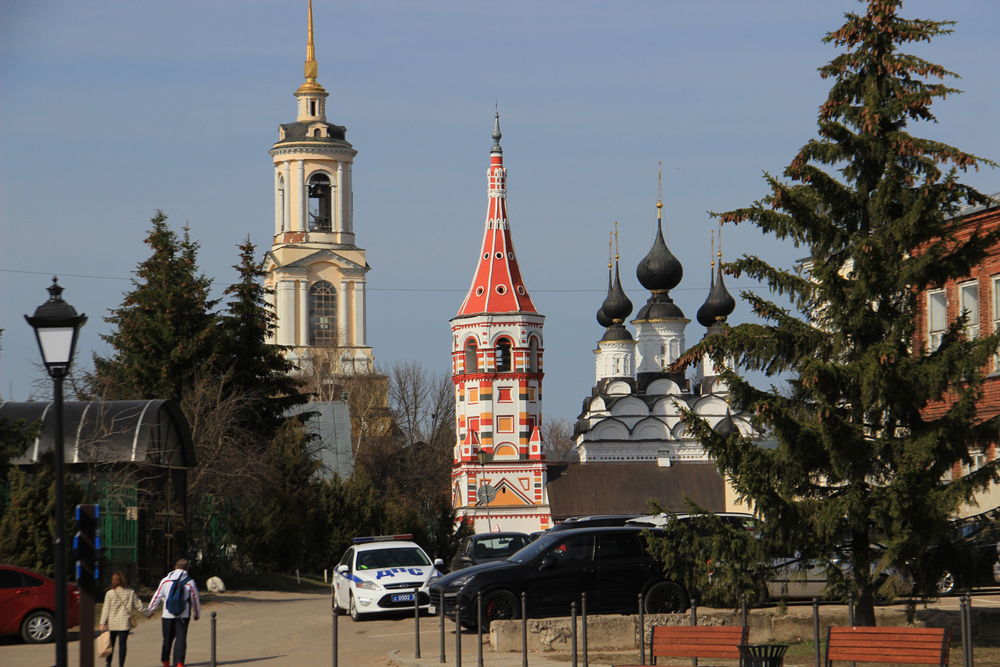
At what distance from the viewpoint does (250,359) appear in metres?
42.8

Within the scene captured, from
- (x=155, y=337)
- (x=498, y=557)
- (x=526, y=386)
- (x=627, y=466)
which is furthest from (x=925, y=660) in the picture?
(x=627, y=466)

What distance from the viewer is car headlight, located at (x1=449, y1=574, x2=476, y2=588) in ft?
66.9

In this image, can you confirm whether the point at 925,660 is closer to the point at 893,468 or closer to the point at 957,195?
the point at 893,468

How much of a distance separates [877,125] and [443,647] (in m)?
8.84

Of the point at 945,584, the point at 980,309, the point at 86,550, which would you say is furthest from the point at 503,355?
the point at 86,550

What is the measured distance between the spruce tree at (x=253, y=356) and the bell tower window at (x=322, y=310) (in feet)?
172

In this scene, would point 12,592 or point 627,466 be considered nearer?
point 12,592

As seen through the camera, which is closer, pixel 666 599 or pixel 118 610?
pixel 118 610

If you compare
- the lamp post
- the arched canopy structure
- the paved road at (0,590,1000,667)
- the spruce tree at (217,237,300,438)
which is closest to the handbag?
the paved road at (0,590,1000,667)

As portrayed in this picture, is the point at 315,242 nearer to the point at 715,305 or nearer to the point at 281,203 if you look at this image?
the point at 281,203

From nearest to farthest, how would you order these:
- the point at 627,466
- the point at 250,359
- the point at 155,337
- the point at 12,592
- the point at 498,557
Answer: the point at 12,592
the point at 498,557
the point at 155,337
the point at 250,359
the point at 627,466

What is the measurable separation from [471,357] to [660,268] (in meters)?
30.4

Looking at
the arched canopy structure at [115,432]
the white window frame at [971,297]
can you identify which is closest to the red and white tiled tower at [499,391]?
the arched canopy structure at [115,432]

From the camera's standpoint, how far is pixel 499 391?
70.0m
